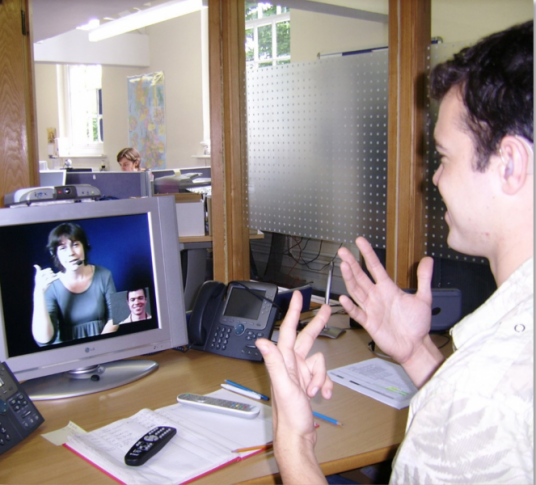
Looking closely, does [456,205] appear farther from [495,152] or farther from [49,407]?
[49,407]

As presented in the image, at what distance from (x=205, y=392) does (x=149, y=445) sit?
0.32 meters

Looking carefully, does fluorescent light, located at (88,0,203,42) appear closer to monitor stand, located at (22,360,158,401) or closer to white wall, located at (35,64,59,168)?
white wall, located at (35,64,59,168)

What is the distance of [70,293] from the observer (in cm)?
140

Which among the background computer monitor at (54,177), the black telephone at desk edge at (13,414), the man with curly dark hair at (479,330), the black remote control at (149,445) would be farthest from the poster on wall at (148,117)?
the man with curly dark hair at (479,330)

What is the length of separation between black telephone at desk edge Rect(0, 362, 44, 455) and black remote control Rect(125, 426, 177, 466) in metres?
0.25

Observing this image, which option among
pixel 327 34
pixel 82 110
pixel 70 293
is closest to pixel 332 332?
pixel 70 293

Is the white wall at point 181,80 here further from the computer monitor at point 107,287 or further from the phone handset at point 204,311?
the computer monitor at point 107,287

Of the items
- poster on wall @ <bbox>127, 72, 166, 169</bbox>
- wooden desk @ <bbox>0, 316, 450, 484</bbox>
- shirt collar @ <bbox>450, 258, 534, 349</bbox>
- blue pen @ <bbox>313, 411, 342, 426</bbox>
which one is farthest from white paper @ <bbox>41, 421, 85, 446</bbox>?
poster on wall @ <bbox>127, 72, 166, 169</bbox>

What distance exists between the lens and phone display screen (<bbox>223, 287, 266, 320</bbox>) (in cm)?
167

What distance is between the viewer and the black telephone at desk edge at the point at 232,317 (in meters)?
1.63

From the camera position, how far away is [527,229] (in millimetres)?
787

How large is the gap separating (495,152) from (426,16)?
1280mm

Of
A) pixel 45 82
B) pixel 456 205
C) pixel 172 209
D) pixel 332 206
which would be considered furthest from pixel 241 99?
pixel 45 82

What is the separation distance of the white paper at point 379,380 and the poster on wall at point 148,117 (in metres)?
7.23
